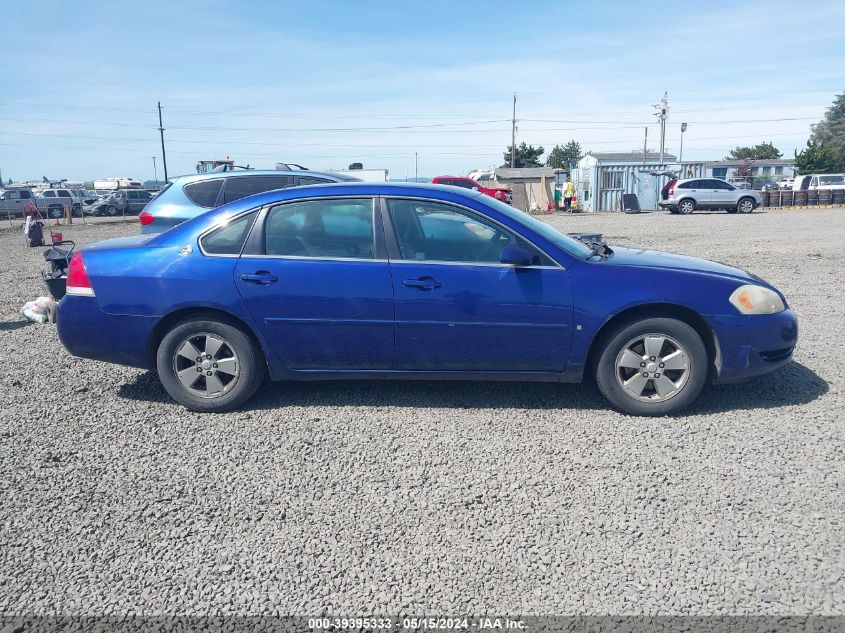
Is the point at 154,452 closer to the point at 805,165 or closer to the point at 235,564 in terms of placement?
the point at 235,564

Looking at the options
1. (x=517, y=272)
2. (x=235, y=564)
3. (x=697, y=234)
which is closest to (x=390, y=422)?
(x=517, y=272)

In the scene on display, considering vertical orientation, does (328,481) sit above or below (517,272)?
below

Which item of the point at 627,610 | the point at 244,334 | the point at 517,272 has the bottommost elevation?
the point at 627,610

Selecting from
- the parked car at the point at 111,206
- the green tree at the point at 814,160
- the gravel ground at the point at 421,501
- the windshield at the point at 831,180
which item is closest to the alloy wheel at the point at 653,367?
the gravel ground at the point at 421,501

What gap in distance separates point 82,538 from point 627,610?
2.46 meters

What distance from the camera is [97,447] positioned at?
431 cm

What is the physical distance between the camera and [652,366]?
4.61m

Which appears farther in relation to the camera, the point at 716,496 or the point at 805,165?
the point at 805,165

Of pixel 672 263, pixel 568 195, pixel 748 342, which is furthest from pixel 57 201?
pixel 748 342

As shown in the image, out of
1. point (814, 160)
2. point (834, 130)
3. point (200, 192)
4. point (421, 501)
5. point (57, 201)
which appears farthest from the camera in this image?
point (834, 130)

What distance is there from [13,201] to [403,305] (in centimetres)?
4350

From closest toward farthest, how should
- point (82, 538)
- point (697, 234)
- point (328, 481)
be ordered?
point (82, 538) → point (328, 481) → point (697, 234)

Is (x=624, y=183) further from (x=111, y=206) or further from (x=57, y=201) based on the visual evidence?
(x=57, y=201)

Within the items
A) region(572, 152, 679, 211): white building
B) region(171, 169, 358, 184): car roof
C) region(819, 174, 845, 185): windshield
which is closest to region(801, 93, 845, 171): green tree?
region(819, 174, 845, 185): windshield
